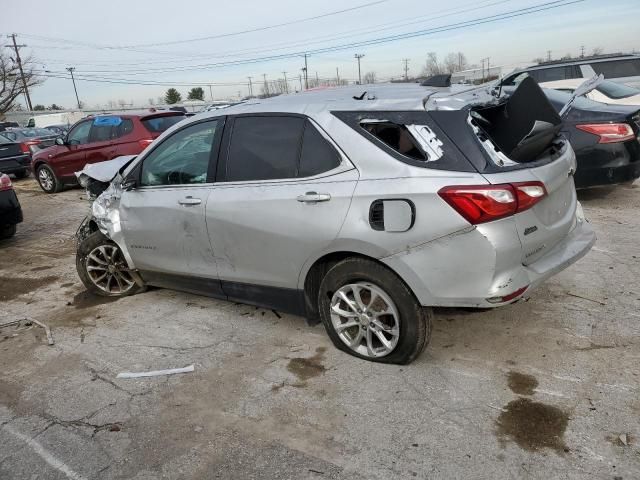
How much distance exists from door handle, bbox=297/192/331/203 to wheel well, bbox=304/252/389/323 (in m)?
0.35

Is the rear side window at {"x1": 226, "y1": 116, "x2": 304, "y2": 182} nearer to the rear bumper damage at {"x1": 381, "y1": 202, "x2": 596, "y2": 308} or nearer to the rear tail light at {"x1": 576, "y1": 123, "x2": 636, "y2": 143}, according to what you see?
the rear bumper damage at {"x1": 381, "y1": 202, "x2": 596, "y2": 308}

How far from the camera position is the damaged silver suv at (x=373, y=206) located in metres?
2.93

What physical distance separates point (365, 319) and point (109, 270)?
281 centimetres

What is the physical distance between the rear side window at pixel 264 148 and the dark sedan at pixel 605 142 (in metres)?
4.38

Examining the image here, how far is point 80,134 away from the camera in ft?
37.2

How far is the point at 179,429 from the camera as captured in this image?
296 cm

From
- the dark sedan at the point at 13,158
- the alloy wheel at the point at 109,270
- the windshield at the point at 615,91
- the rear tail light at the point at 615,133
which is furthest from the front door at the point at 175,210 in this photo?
the dark sedan at the point at 13,158

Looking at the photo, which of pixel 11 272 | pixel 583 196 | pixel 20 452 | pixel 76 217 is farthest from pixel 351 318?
pixel 76 217

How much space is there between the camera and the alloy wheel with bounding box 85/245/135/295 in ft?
16.2

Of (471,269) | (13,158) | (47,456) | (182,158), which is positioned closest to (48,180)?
(13,158)

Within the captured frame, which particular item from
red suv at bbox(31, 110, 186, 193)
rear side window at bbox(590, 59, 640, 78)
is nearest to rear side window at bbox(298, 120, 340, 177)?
red suv at bbox(31, 110, 186, 193)

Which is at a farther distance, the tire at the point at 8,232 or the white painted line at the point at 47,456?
the tire at the point at 8,232

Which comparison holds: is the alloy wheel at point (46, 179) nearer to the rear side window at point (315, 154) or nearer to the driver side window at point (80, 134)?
the driver side window at point (80, 134)

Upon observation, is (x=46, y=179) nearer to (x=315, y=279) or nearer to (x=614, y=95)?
(x=315, y=279)
